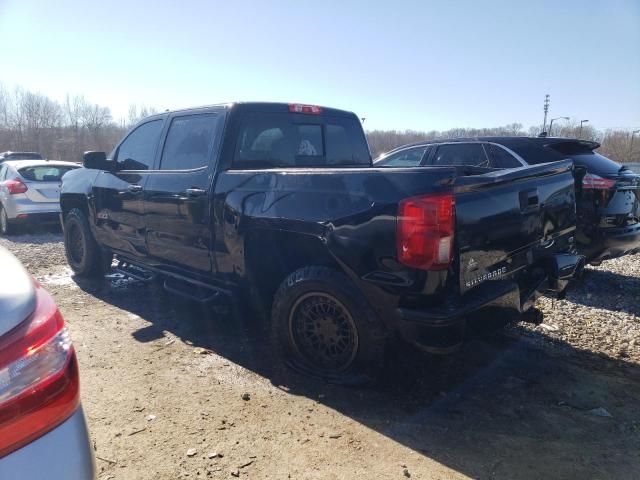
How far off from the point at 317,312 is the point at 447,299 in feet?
3.28

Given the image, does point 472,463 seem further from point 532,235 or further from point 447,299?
point 532,235

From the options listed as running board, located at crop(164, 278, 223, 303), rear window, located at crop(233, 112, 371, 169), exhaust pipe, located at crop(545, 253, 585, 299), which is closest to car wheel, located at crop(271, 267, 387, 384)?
running board, located at crop(164, 278, 223, 303)

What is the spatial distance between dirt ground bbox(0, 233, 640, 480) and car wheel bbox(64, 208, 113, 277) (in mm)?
1496

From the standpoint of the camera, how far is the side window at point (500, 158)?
246 inches

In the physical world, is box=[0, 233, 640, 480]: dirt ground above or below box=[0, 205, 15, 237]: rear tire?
below

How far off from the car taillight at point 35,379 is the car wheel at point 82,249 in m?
5.01

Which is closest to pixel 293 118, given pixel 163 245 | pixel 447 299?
pixel 163 245

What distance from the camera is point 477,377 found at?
11.7 feet

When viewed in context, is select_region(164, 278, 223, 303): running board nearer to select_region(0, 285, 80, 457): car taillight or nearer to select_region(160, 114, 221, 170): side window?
select_region(160, 114, 221, 170): side window

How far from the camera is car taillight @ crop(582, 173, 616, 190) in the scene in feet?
17.0

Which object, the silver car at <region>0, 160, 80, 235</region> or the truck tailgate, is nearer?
the truck tailgate

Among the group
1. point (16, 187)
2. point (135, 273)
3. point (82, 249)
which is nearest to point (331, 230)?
point (135, 273)

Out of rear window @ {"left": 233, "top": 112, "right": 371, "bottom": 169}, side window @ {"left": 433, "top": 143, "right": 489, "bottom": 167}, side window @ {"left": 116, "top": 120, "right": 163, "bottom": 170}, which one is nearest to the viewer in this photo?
rear window @ {"left": 233, "top": 112, "right": 371, "bottom": 169}

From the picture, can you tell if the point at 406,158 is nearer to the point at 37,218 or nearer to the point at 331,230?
the point at 331,230
